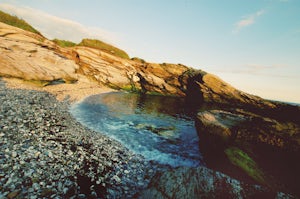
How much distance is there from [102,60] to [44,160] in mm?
49686

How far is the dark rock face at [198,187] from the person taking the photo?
809 centimetres

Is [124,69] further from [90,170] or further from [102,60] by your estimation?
[90,170]

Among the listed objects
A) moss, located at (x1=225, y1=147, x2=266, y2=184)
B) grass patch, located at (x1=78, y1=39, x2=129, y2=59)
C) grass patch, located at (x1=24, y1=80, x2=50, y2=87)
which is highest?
grass patch, located at (x1=78, y1=39, x2=129, y2=59)

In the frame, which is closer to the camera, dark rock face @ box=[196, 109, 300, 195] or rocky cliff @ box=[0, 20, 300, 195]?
dark rock face @ box=[196, 109, 300, 195]

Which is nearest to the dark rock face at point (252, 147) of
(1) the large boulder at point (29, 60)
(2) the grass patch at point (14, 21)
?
(1) the large boulder at point (29, 60)

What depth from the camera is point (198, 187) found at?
8805mm

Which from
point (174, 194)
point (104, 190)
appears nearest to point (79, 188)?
point (104, 190)

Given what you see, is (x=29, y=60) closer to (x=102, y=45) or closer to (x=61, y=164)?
(x=61, y=164)

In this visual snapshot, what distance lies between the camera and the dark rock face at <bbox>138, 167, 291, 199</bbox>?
26.5ft

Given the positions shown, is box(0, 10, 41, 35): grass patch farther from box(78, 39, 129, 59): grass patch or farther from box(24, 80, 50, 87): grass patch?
box(24, 80, 50, 87): grass patch

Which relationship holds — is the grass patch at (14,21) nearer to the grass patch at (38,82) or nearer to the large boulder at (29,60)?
the large boulder at (29,60)

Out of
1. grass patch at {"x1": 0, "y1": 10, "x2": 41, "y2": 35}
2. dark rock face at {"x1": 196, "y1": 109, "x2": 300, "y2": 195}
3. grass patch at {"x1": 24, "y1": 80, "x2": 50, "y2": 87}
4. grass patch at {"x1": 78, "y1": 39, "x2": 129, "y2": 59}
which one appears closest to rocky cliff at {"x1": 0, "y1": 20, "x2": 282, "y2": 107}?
grass patch at {"x1": 24, "y1": 80, "x2": 50, "y2": 87}

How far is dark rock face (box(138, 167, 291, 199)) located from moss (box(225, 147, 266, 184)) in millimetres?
1463

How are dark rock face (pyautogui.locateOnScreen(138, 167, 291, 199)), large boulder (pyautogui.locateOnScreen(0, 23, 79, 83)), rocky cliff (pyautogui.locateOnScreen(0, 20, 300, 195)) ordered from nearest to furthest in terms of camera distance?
1. dark rock face (pyautogui.locateOnScreen(138, 167, 291, 199))
2. rocky cliff (pyautogui.locateOnScreen(0, 20, 300, 195))
3. large boulder (pyautogui.locateOnScreen(0, 23, 79, 83))
